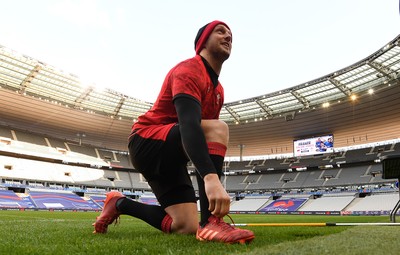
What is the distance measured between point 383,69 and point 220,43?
26.0m

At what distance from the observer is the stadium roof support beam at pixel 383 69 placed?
79.6 feet

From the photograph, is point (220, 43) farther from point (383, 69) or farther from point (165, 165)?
point (383, 69)

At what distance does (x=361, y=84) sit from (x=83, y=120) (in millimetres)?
28241

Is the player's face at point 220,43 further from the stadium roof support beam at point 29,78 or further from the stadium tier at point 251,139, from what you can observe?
the stadium roof support beam at point 29,78

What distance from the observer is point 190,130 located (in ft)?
6.52

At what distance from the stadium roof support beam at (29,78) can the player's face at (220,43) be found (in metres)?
27.1

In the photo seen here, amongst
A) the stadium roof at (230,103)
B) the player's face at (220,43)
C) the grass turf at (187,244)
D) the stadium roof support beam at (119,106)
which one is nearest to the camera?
the grass turf at (187,244)

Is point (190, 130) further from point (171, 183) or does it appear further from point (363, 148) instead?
point (363, 148)

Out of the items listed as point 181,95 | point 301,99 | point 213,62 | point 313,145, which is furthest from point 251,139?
point 181,95

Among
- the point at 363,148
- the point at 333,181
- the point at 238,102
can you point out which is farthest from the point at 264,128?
the point at 363,148

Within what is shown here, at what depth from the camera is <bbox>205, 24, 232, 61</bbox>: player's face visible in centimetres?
260

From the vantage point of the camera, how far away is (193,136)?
197 centimetres

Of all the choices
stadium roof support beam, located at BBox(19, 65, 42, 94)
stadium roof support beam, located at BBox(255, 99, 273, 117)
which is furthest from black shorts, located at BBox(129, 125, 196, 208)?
stadium roof support beam, located at BBox(255, 99, 273, 117)

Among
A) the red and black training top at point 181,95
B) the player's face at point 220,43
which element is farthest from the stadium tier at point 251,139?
the red and black training top at point 181,95
